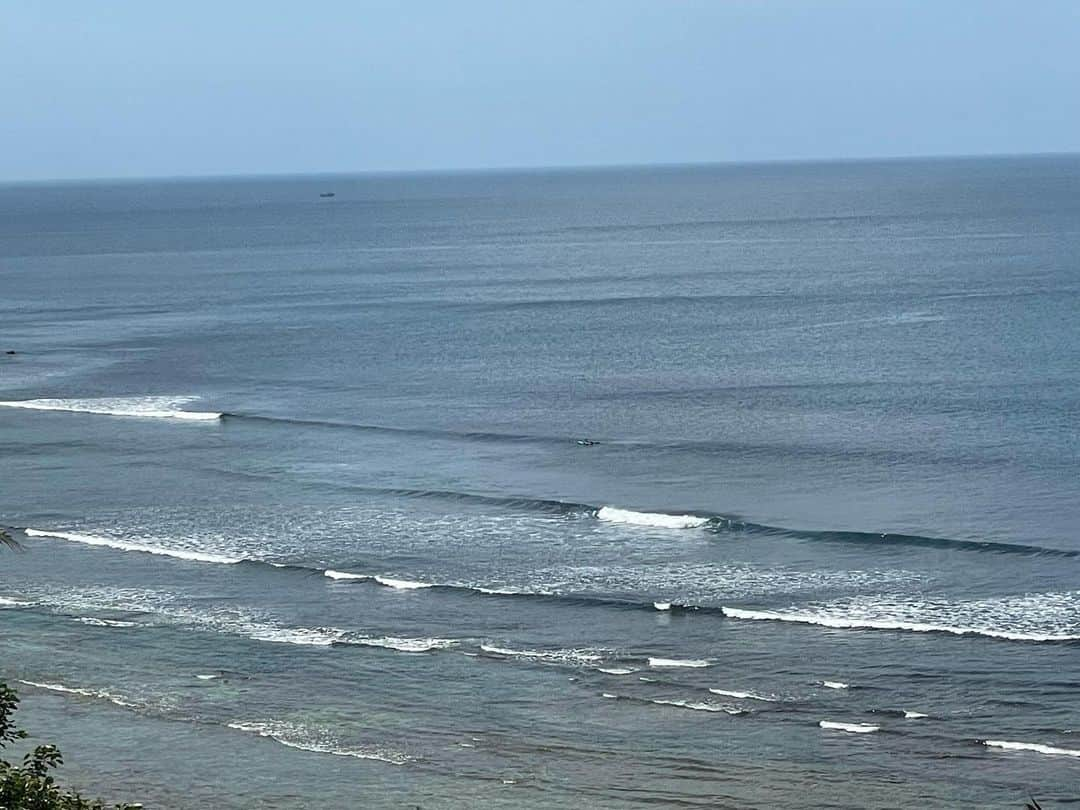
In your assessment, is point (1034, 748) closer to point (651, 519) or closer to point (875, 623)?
point (875, 623)

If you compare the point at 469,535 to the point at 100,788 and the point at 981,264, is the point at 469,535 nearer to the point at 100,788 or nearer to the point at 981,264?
the point at 100,788

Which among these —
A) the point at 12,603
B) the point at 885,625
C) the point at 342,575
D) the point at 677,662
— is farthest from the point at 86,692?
the point at 885,625

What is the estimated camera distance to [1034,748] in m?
30.4

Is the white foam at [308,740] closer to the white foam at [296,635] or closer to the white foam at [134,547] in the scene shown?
the white foam at [296,635]

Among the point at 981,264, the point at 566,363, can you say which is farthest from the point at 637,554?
the point at 981,264

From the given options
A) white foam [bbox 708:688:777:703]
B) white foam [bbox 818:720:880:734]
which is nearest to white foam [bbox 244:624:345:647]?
white foam [bbox 708:688:777:703]

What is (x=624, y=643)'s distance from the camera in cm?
3753

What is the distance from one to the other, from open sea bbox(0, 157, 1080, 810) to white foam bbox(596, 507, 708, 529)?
0.40 ft

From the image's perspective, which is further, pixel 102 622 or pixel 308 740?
pixel 102 622

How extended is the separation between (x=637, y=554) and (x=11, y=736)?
2817 cm

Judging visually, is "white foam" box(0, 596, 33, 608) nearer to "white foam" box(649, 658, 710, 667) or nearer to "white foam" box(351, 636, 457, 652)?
"white foam" box(351, 636, 457, 652)

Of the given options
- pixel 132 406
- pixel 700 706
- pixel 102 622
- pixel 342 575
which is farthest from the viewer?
pixel 132 406

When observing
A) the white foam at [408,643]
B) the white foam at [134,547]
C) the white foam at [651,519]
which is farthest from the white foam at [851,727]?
the white foam at [134,547]

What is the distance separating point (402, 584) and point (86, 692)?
1025cm
